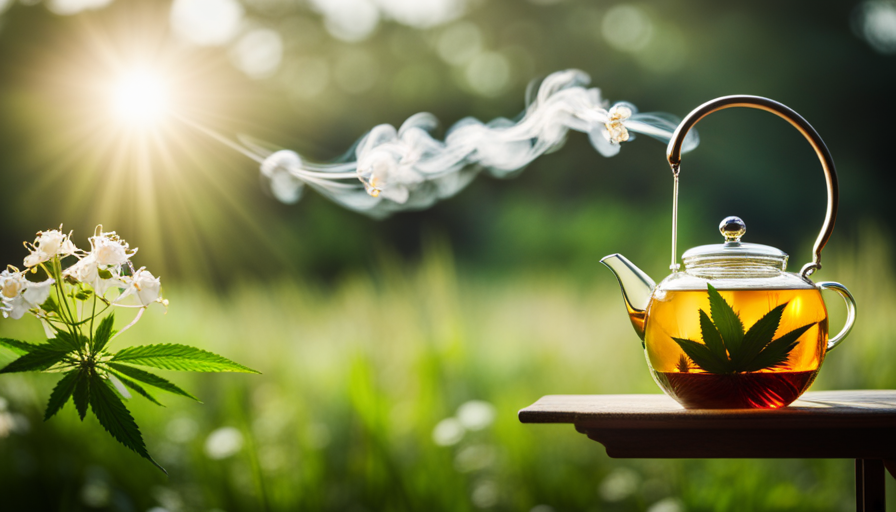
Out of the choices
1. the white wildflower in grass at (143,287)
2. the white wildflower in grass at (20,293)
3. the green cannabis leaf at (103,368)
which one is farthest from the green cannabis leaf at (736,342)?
the white wildflower in grass at (20,293)

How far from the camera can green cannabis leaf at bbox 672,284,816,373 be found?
813 millimetres

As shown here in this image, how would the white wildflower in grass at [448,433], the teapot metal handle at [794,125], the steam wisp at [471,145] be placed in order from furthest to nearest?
the white wildflower in grass at [448,433]
the steam wisp at [471,145]
the teapot metal handle at [794,125]

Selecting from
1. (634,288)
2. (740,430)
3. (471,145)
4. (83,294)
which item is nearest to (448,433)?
(471,145)

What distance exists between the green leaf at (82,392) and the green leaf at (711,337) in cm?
82

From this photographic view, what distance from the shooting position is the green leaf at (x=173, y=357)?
2.60ft

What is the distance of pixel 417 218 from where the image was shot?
330 centimetres

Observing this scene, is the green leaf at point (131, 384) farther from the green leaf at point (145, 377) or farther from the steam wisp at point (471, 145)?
the steam wisp at point (471, 145)

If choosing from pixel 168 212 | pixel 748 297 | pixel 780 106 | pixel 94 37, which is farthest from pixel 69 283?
pixel 94 37

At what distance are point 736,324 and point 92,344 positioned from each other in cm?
86

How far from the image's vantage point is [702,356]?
83 cm

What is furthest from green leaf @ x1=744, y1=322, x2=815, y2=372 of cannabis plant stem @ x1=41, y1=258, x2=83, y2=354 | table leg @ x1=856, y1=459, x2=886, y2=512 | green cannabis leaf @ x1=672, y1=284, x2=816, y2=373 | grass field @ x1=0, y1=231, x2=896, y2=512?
grass field @ x1=0, y1=231, x2=896, y2=512

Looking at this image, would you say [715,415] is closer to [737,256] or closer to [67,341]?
[737,256]

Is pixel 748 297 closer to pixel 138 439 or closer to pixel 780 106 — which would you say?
pixel 780 106

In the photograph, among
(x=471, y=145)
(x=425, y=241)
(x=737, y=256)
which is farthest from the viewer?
(x=425, y=241)
